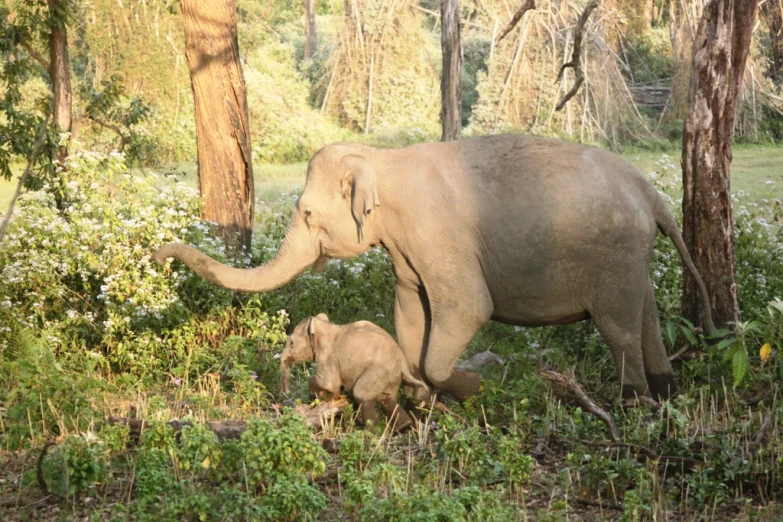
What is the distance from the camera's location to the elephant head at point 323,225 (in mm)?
7160

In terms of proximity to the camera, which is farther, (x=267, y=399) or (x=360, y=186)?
(x=267, y=399)

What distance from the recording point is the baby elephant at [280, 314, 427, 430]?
22.8 ft

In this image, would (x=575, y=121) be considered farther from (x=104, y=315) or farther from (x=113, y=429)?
(x=113, y=429)

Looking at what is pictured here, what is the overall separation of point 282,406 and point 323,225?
1298 mm

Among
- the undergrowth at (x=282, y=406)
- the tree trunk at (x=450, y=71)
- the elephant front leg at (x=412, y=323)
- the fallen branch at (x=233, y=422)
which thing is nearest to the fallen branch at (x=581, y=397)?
the undergrowth at (x=282, y=406)

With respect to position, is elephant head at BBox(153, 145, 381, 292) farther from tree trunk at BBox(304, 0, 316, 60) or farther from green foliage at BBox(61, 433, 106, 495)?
tree trunk at BBox(304, 0, 316, 60)

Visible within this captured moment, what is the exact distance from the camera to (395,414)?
7102 millimetres

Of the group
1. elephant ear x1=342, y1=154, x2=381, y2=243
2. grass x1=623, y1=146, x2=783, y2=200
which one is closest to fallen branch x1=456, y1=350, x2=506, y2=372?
elephant ear x1=342, y1=154, x2=381, y2=243

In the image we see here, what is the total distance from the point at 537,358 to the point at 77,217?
3.92 metres

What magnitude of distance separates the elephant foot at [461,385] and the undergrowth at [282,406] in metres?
0.10

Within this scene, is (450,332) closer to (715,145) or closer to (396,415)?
(396,415)

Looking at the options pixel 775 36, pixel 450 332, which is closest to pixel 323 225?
pixel 450 332

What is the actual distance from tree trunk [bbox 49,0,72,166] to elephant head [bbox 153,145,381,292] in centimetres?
412

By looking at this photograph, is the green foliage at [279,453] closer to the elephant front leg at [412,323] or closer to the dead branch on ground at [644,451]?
the dead branch on ground at [644,451]
